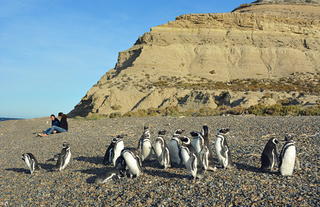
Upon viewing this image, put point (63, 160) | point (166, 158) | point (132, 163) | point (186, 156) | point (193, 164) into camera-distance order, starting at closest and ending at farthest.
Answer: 1. point (193, 164)
2. point (186, 156)
3. point (132, 163)
4. point (166, 158)
5. point (63, 160)

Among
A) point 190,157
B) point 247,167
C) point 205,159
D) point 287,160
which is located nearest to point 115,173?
point 190,157

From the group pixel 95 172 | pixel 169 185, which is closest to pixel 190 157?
pixel 169 185

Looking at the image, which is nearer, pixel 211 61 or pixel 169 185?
pixel 169 185

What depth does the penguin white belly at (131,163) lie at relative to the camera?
7.33 m

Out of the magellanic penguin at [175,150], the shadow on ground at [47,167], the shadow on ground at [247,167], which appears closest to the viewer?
the shadow on ground at [247,167]

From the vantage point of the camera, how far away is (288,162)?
664 centimetres

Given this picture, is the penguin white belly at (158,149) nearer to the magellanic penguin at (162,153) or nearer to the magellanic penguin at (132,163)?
the magellanic penguin at (162,153)

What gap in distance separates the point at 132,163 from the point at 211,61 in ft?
134

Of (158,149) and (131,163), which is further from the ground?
(158,149)

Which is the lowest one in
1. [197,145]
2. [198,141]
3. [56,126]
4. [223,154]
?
[56,126]

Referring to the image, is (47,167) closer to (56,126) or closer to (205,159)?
(205,159)

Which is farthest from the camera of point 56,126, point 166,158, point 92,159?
point 56,126

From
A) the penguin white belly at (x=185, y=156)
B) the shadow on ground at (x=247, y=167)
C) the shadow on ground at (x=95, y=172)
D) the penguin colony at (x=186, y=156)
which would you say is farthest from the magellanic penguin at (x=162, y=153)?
the shadow on ground at (x=247, y=167)

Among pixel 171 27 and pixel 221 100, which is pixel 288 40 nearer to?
pixel 171 27
